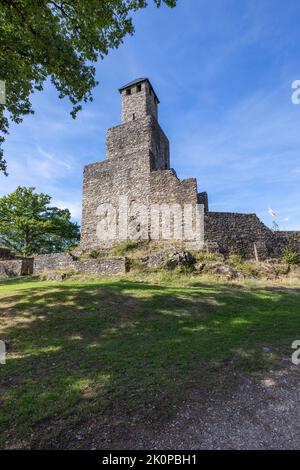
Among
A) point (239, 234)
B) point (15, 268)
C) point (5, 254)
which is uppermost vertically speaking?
point (239, 234)

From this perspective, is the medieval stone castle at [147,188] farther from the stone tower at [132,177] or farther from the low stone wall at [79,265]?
the low stone wall at [79,265]

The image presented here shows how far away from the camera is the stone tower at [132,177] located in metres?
19.7

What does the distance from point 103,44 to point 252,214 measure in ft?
45.3

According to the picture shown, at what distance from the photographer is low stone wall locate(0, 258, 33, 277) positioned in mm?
20062

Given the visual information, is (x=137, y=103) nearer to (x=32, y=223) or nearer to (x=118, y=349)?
(x=32, y=223)

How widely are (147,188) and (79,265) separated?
25.0 ft

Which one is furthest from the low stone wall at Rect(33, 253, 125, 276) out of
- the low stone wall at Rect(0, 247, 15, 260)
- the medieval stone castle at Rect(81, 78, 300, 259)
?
the low stone wall at Rect(0, 247, 15, 260)

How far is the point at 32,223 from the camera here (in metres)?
28.8

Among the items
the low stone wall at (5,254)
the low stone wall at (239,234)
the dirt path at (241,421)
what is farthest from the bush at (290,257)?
the low stone wall at (5,254)

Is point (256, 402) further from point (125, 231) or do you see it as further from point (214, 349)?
point (125, 231)
